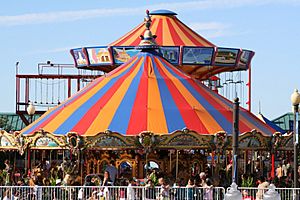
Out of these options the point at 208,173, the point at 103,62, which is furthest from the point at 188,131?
the point at 103,62

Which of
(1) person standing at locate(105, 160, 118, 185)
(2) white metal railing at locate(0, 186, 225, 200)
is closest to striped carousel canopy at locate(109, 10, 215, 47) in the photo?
(1) person standing at locate(105, 160, 118, 185)

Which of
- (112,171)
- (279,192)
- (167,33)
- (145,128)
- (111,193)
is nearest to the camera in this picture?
(279,192)

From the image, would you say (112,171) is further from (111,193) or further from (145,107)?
(111,193)

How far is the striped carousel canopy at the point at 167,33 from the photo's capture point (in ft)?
131

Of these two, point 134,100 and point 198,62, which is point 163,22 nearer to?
point 198,62

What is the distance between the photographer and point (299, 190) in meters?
20.9

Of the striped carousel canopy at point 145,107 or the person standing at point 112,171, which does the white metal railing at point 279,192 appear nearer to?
the person standing at point 112,171

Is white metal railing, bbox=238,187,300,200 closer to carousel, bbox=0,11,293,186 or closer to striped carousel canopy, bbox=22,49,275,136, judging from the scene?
carousel, bbox=0,11,293,186

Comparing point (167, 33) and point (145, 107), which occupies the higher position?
point (167, 33)

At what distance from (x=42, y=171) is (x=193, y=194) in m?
7.22

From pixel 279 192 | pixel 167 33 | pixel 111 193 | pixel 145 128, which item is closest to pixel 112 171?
pixel 145 128

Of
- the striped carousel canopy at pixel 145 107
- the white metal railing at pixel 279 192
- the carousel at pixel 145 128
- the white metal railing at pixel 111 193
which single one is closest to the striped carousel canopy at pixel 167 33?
the carousel at pixel 145 128

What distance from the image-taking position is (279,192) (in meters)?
20.9

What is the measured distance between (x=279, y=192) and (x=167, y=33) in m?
20.2
